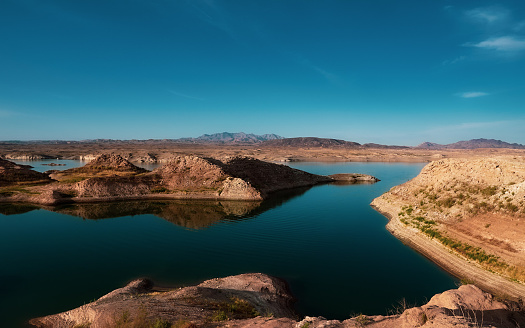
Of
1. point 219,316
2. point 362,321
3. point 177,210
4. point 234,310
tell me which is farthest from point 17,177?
point 362,321

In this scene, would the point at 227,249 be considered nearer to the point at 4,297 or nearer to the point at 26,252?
the point at 4,297

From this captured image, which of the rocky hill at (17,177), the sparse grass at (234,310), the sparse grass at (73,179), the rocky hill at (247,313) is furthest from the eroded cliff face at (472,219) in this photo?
the rocky hill at (17,177)

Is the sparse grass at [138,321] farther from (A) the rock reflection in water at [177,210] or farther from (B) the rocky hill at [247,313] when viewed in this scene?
(A) the rock reflection in water at [177,210]

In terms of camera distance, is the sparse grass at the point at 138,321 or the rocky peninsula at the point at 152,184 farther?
the rocky peninsula at the point at 152,184

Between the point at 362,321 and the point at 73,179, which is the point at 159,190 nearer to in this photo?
the point at 73,179

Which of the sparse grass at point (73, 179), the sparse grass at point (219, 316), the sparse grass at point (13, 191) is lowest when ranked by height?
the sparse grass at point (13, 191)

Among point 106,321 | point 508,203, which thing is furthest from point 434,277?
point 106,321

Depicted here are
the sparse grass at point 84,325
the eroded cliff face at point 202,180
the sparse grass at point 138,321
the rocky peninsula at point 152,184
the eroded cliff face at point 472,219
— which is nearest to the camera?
the sparse grass at point 138,321
